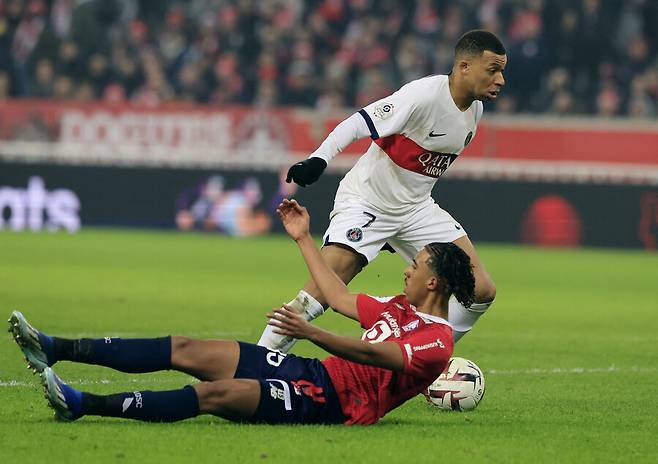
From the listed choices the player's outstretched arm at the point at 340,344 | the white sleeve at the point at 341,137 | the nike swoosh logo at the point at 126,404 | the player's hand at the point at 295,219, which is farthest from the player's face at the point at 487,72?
the nike swoosh logo at the point at 126,404

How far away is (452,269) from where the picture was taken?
679 centimetres

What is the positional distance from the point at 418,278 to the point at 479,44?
2.21m

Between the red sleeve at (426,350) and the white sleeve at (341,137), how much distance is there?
1.47 metres

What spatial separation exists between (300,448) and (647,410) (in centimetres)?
259

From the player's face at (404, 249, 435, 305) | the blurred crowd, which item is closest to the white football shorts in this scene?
the player's face at (404, 249, 435, 305)

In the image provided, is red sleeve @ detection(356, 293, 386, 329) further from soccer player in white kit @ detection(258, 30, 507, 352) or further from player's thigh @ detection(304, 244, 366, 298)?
player's thigh @ detection(304, 244, 366, 298)

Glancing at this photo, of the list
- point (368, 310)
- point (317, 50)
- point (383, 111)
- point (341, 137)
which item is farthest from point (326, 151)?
point (317, 50)

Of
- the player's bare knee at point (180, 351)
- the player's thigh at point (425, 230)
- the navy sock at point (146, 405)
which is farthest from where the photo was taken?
the player's thigh at point (425, 230)

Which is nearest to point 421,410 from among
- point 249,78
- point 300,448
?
point 300,448

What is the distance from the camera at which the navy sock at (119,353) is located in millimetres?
6738

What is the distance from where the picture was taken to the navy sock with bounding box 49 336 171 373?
674cm

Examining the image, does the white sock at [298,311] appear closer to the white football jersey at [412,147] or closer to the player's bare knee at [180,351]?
the white football jersey at [412,147]

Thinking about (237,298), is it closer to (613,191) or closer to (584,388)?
(584,388)

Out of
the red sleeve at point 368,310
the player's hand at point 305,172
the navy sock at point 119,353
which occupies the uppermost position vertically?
the player's hand at point 305,172
